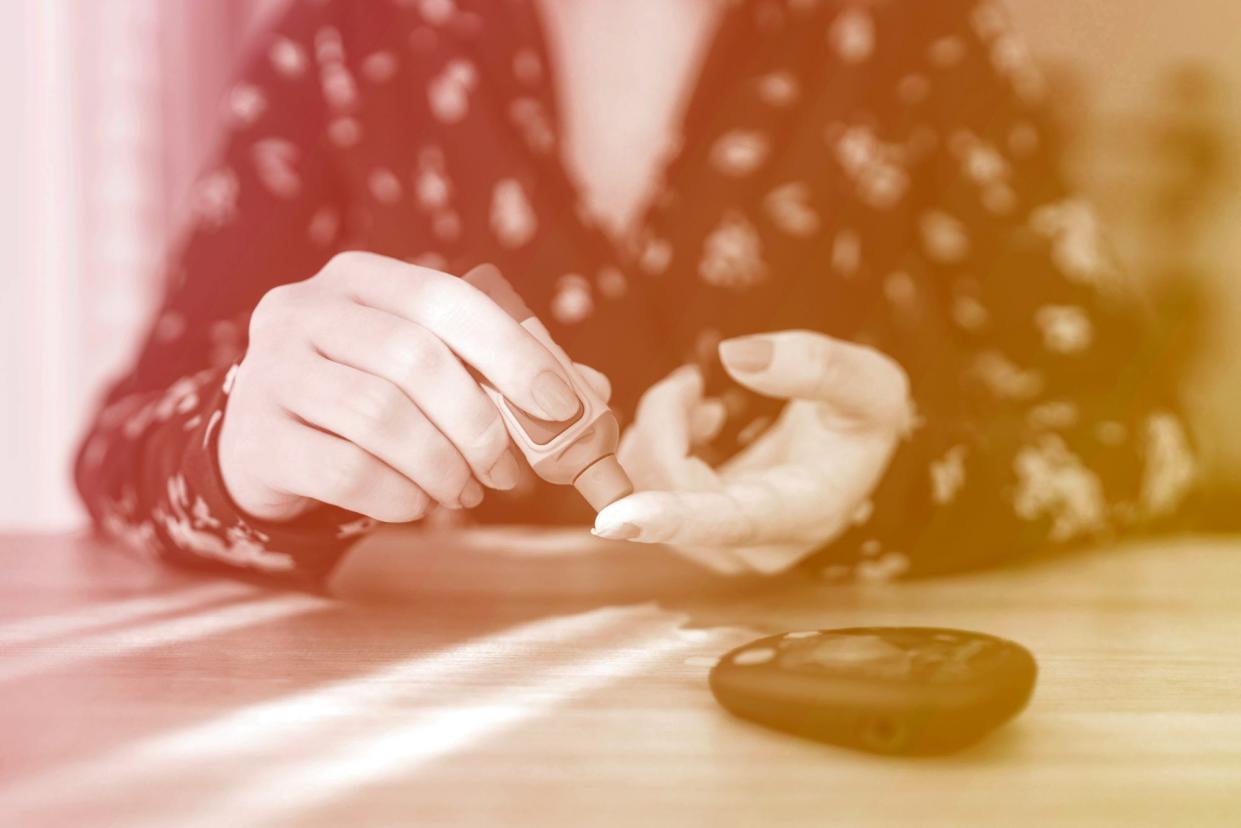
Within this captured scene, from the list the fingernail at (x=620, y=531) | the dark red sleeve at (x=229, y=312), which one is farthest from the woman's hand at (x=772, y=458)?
the dark red sleeve at (x=229, y=312)

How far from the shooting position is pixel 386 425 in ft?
1.18

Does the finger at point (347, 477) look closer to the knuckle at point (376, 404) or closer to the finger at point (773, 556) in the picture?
the knuckle at point (376, 404)

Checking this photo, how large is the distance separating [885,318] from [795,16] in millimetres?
260

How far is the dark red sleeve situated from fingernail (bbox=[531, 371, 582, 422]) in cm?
13

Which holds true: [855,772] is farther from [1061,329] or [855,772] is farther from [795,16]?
[795,16]

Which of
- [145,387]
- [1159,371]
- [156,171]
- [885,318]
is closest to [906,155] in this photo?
[885,318]

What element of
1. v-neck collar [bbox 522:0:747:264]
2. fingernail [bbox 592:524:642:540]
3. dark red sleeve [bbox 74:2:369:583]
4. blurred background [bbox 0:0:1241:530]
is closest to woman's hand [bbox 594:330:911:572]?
fingernail [bbox 592:524:642:540]

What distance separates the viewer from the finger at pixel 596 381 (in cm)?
36

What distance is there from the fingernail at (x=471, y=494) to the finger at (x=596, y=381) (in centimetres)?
6

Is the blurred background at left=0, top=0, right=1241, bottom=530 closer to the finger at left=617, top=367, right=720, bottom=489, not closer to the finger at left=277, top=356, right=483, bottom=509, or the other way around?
the finger at left=617, top=367, right=720, bottom=489

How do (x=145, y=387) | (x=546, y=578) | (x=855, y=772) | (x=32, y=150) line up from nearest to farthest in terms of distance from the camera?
(x=855, y=772)
(x=546, y=578)
(x=145, y=387)
(x=32, y=150)

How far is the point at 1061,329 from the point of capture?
733 millimetres

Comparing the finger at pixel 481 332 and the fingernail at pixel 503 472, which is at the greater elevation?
the finger at pixel 481 332

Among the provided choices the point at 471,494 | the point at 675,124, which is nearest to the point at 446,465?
the point at 471,494
